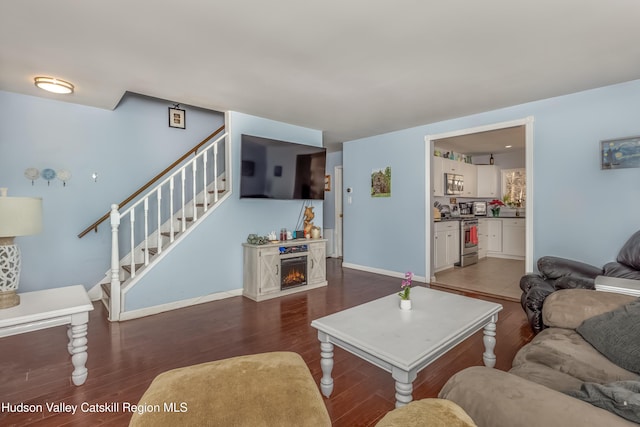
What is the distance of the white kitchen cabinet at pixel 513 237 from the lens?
21.3 feet

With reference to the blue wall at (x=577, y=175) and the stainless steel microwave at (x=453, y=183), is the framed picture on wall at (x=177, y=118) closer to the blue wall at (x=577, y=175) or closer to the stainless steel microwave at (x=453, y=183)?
the blue wall at (x=577, y=175)

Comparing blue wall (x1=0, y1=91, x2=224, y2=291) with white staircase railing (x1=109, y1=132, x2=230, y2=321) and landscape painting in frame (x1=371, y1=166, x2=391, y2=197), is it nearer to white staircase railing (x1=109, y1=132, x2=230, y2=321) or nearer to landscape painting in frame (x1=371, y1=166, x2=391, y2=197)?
white staircase railing (x1=109, y1=132, x2=230, y2=321)

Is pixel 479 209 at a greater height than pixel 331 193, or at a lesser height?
lesser

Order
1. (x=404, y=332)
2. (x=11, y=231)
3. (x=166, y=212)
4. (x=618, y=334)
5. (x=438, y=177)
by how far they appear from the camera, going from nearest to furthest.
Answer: (x=618, y=334), (x=404, y=332), (x=11, y=231), (x=166, y=212), (x=438, y=177)

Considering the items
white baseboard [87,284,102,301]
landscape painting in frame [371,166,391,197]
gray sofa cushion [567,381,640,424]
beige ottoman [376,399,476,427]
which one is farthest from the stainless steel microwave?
white baseboard [87,284,102,301]

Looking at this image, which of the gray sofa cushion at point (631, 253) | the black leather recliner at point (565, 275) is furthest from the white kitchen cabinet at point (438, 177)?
the gray sofa cushion at point (631, 253)

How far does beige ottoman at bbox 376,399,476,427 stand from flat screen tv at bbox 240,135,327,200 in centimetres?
340

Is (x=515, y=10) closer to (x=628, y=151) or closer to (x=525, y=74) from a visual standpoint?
(x=525, y=74)

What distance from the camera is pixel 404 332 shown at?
176 cm

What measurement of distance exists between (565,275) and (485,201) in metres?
5.12

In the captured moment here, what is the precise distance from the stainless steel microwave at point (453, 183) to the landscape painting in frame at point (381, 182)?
1.49 metres

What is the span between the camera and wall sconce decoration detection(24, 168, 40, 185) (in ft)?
11.3

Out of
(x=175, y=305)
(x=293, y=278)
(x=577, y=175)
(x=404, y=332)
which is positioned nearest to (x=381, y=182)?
(x=293, y=278)

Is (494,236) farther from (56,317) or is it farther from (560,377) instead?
(56,317)
